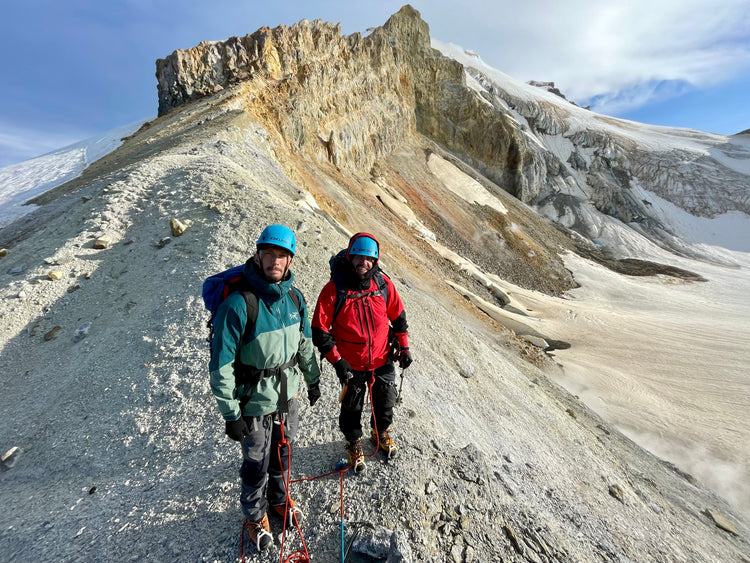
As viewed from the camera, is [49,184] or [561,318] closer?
[561,318]

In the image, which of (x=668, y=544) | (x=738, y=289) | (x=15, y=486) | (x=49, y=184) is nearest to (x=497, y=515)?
(x=668, y=544)

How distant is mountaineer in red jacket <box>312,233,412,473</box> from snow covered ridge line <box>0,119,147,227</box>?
30319mm

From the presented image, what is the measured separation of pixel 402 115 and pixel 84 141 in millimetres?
50301

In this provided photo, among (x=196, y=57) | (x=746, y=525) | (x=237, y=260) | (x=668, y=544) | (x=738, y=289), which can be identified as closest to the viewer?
(x=668, y=544)

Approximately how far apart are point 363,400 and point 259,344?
5.51 ft

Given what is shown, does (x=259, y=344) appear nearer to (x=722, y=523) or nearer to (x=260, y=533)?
(x=260, y=533)

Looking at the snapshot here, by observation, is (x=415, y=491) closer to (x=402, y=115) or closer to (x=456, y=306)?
(x=456, y=306)

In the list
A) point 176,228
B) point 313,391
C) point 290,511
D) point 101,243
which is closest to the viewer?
point 290,511

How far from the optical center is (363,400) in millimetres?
3885

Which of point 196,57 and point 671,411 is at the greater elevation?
point 196,57

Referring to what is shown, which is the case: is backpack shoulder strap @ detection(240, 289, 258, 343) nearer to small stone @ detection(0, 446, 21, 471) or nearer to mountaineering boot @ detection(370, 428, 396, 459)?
mountaineering boot @ detection(370, 428, 396, 459)

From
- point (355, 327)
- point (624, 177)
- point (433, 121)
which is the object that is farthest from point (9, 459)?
point (624, 177)

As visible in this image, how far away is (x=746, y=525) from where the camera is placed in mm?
7684

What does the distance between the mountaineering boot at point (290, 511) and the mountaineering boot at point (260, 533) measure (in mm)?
208
